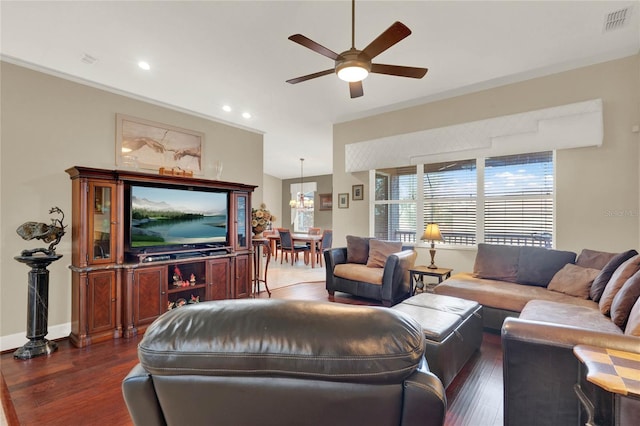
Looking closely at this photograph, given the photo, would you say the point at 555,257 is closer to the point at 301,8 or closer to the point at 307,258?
the point at 301,8

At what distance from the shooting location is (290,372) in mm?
651

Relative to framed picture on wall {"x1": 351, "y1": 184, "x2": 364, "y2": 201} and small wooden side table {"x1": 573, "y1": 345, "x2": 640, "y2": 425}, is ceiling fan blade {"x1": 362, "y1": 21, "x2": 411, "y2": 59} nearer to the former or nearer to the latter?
small wooden side table {"x1": 573, "y1": 345, "x2": 640, "y2": 425}

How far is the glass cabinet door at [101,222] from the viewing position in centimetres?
300

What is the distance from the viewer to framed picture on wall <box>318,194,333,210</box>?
998 centimetres

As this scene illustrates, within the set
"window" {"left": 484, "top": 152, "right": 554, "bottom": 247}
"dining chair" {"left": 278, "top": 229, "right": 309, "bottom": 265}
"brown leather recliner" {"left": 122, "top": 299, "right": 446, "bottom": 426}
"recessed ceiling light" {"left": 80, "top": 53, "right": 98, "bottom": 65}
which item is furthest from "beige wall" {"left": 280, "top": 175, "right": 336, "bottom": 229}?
"brown leather recliner" {"left": 122, "top": 299, "right": 446, "bottom": 426}

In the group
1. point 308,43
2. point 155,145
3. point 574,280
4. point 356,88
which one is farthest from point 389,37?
point 155,145

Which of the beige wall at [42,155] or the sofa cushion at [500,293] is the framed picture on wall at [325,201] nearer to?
the sofa cushion at [500,293]

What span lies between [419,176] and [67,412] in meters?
4.63

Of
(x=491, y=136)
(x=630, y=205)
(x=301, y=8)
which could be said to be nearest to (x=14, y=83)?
(x=301, y=8)

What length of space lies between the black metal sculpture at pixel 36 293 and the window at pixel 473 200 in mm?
4235

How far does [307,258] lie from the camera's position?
757cm

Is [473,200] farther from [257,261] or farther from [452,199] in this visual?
[257,261]

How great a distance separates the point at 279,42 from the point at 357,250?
9.95ft

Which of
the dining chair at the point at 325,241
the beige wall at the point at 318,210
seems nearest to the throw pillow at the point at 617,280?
the dining chair at the point at 325,241
